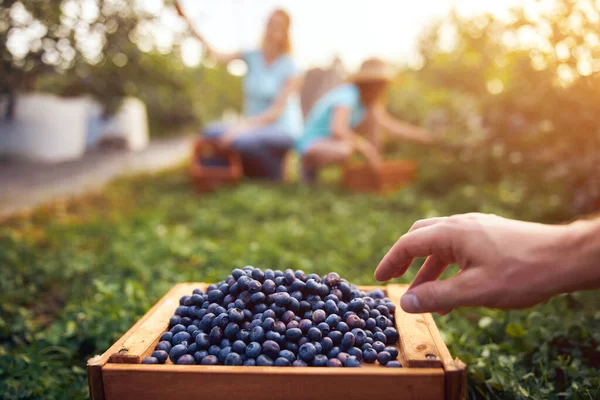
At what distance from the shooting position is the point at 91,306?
7.63 feet

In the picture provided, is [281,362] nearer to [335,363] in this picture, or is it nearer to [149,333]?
[335,363]

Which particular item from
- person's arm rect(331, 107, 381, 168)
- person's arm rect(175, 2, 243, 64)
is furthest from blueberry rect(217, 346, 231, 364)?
person's arm rect(331, 107, 381, 168)

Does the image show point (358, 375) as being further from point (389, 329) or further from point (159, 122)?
point (159, 122)

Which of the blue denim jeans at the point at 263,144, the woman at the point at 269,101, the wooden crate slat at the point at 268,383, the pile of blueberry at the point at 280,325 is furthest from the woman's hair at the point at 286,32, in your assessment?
the wooden crate slat at the point at 268,383

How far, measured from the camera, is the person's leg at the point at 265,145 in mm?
6016

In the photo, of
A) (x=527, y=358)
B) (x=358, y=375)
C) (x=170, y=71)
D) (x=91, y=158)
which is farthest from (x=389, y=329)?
(x=91, y=158)

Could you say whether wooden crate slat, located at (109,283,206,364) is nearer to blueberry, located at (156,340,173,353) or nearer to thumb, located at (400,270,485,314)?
blueberry, located at (156,340,173,353)

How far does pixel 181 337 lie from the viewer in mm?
1379

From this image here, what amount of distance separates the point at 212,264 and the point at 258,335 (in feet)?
5.74

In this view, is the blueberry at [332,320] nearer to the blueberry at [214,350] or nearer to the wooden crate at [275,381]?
the wooden crate at [275,381]

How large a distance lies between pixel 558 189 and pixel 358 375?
3.89 metres

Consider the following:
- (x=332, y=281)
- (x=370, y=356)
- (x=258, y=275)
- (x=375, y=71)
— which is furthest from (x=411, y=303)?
(x=375, y=71)

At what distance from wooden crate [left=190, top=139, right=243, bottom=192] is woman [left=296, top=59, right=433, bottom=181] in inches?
33.4

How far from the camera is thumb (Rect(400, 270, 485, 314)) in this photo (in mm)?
1092
